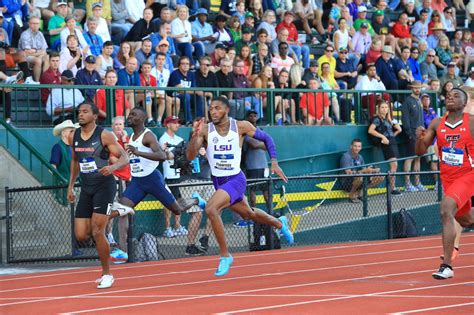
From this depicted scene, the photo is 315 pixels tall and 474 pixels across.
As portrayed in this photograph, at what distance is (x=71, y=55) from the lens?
20.6 meters

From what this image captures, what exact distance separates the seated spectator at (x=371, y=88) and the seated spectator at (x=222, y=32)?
117 inches

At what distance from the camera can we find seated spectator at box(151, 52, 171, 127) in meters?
21.0

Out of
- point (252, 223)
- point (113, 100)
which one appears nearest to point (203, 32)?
point (113, 100)

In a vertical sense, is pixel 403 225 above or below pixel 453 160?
below

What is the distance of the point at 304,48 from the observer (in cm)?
2542

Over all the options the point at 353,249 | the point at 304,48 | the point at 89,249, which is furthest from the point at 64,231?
the point at 304,48

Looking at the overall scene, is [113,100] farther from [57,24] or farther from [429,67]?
[429,67]

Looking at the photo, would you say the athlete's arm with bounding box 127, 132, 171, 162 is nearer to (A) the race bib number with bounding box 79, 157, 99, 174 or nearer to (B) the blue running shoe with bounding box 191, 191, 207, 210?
(B) the blue running shoe with bounding box 191, 191, 207, 210

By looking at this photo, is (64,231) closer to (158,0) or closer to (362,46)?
(158,0)

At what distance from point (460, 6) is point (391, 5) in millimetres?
2744

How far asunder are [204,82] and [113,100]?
235cm

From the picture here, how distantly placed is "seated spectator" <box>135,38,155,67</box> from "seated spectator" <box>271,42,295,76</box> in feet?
10.4

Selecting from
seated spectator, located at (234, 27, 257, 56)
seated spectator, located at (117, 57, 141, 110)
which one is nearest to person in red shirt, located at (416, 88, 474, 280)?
seated spectator, located at (117, 57, 141, 110)

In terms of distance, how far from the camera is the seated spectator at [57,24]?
2105 cm
